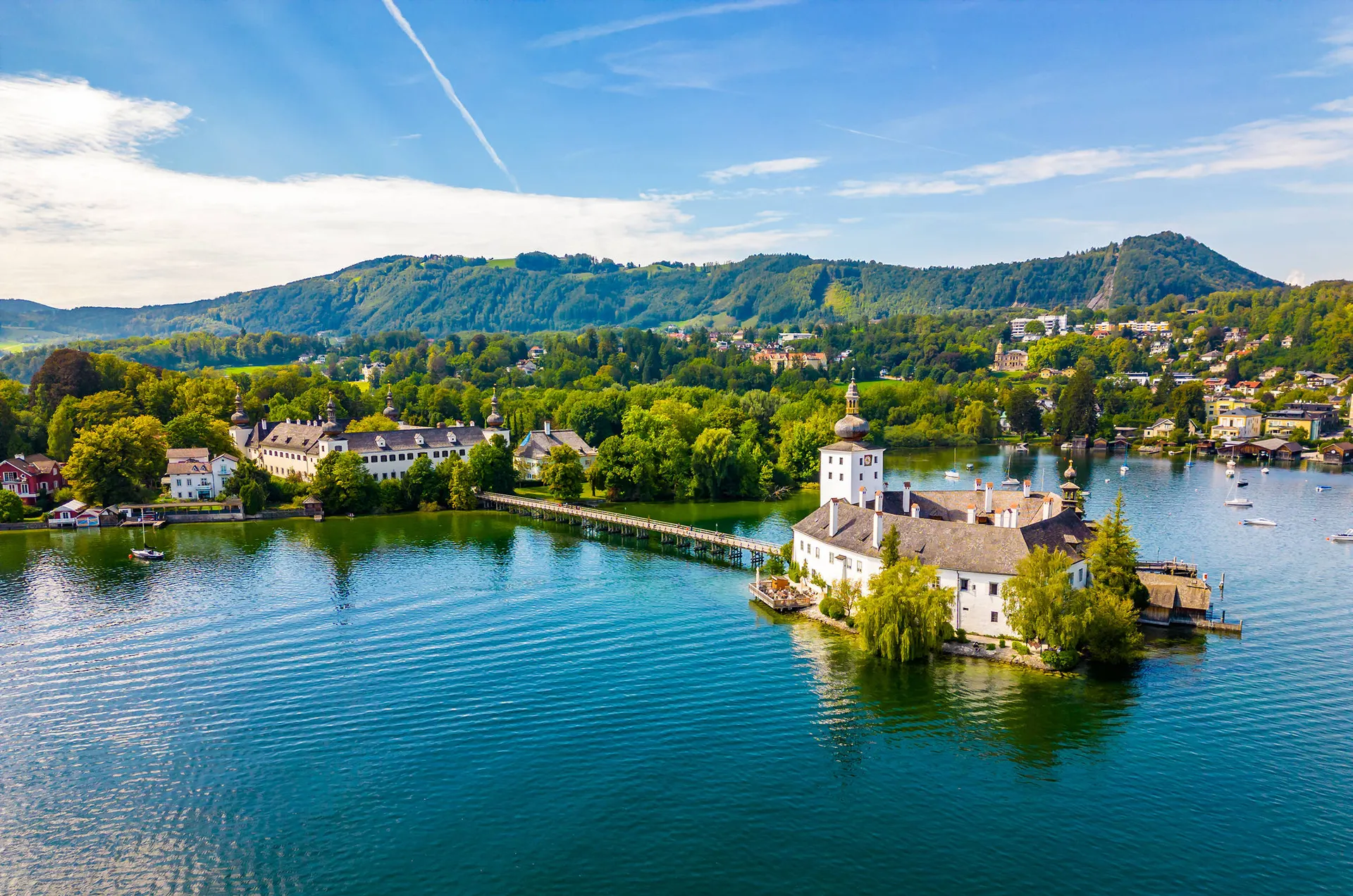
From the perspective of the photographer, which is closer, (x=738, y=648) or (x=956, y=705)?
Answer: (x=956, y=705)

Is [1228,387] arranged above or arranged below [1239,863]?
above

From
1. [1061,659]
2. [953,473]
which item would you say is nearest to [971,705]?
[1061,659]

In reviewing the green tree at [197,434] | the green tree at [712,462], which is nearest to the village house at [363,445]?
the green tree at [197,434]

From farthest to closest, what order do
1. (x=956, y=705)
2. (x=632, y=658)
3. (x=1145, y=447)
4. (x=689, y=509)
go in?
(x=1145, y=447) → (x=689, y=509) → (x=632, y=658) → (x=956, y=705)

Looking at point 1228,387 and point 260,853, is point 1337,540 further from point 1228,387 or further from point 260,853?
point 1228,387

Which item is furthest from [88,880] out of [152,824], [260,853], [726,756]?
[726,756]

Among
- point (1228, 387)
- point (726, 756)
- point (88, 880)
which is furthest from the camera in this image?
point (1228, 387)

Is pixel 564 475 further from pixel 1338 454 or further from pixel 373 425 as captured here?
pixel 1338 454

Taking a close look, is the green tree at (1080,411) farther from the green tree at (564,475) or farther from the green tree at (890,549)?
the green tree at (890,549)
